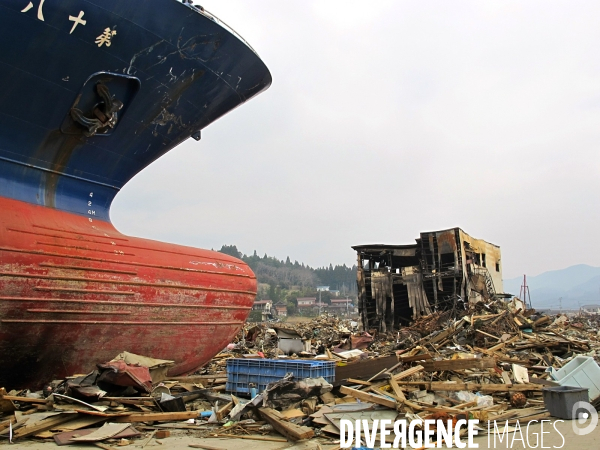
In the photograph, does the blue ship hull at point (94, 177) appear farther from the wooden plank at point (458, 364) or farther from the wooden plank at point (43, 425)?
the wooden plank at point (458, 364)

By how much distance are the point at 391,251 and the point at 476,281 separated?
4438 mm

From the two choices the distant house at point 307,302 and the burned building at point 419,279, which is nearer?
the burned building at point 419,279

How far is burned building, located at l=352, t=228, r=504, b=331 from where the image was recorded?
2395cm

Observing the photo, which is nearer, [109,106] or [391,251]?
[109,106]

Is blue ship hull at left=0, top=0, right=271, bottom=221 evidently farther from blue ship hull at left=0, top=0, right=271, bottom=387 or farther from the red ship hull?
the red ship hull

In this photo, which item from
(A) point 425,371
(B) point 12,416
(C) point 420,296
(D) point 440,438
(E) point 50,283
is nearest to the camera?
(D) point 440,438

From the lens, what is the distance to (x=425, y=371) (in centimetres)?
973

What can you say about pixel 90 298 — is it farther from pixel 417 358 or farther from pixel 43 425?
pixel 417 358

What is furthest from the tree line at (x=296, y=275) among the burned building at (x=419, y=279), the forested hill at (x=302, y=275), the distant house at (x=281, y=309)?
the burned building at (x=419, y=279)

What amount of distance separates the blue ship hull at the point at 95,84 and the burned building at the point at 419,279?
15.0 metres

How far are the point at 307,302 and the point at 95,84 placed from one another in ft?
326

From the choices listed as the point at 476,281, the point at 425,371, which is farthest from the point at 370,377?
the point at 476,281

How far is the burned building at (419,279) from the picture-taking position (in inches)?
943

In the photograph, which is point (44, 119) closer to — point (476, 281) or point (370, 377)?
point (370, 377)
